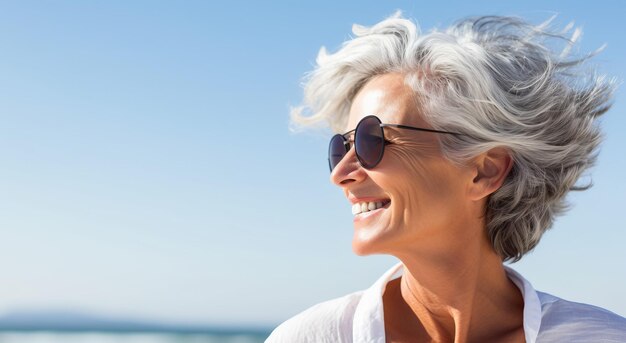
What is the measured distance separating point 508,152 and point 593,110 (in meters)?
0.46

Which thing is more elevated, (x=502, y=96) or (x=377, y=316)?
(x=502, y=96)

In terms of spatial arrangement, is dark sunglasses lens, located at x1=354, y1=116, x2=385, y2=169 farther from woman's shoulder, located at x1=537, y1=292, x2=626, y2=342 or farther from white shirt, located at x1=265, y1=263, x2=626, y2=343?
woman's shoulder, located at x1=537, y1=292, x2=626, y2=342

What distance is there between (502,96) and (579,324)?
91 cm

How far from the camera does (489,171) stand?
3240 millimetres

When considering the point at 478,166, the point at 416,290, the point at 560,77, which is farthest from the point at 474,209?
the point at 560,77

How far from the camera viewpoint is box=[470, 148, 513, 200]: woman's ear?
319cm

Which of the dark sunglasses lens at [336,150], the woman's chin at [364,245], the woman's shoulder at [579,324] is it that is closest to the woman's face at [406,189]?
the woman's chin at [364,245]

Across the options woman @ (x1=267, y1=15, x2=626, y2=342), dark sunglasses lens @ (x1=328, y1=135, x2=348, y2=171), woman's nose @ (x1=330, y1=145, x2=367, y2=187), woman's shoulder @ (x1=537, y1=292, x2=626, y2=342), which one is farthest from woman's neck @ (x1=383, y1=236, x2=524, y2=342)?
dark sunglasses lens @ (x1=328, y1=135, x2=348, y2=171)

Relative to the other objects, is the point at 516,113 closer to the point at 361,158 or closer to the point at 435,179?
the point at 435,179

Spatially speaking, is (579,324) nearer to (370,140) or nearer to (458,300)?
(458,300)

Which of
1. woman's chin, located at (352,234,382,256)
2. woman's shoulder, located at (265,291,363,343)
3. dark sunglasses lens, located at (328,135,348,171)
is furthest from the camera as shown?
dark sunglasses lens, located at (328,135,348,171)

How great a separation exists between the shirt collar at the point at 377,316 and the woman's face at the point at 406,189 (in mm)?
234

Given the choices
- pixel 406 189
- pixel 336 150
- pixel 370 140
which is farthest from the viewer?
pixel 336 150

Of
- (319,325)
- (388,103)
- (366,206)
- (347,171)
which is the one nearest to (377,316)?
(319,325)
